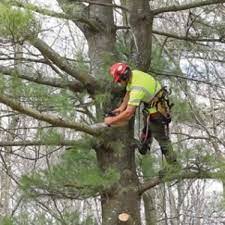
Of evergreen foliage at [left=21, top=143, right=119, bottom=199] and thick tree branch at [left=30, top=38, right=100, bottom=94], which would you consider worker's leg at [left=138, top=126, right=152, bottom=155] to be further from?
thick tree branch at [left=30, top=38, right=100, bottom=94]

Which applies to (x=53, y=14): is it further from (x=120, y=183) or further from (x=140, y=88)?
(x=120, y=183)

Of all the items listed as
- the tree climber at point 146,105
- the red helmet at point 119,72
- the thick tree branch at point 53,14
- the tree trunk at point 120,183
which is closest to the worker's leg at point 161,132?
the tree climber at point 146,105

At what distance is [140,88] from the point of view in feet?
11.0

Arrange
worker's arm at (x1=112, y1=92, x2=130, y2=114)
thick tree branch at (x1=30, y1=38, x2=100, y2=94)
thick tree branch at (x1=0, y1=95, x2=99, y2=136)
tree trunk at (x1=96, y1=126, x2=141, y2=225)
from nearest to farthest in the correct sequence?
thick tree branch at (x1=0, y1=95, x2=99, y2=136), thick tree branch at (x1=30, y1=38, x2=100, y2=94), worker's arm at (x1=112, y1=92, x2=130, y2=114), tree trunk at (x1=96, y1=126, x2=141, y2=225)

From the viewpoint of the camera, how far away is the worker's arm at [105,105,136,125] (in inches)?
128

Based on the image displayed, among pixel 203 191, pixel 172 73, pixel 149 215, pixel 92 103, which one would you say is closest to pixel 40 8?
pixel 92 103

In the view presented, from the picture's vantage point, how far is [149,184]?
143 inches

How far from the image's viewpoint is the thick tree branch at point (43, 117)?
104 inches

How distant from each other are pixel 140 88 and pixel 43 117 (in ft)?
2.46

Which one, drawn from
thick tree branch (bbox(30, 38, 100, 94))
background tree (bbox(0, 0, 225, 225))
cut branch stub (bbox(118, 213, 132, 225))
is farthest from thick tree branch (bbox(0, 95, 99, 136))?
cut branch stub (bbox(118, 213, 132, 225))

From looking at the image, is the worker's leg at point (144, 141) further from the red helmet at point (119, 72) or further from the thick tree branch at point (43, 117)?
the red helmet at point (119, 72)

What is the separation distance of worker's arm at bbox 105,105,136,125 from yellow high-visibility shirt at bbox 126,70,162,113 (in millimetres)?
37

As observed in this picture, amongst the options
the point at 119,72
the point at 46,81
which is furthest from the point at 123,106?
the point at 46,81

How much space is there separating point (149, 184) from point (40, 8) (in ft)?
4.53
